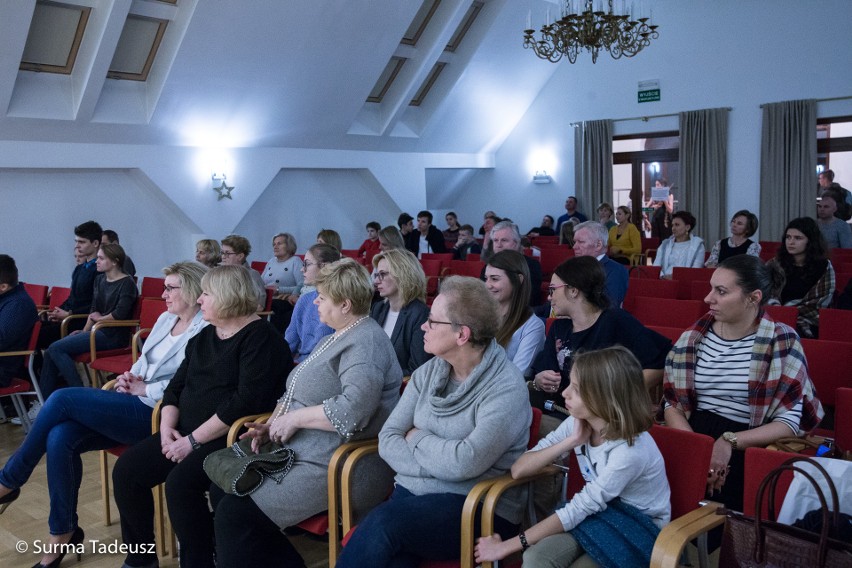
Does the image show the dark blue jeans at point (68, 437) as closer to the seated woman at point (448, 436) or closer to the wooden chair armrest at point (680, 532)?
the seated woman at point (448, 436)

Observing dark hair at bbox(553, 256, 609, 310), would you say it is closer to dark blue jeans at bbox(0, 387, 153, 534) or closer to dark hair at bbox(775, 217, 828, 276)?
dark blue jeans at bbox(0, 387, 153, 534)

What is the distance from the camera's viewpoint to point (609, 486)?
2139 millimetres

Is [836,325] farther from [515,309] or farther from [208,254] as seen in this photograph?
[208,254]

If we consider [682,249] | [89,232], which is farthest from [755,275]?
[89,232]

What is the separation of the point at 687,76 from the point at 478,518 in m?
11.5

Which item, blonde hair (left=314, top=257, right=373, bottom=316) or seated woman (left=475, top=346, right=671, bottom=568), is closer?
seated woman (left=475, top=346, right=671, bottom=568)

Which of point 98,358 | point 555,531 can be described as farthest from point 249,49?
point 555,531

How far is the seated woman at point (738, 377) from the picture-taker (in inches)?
104

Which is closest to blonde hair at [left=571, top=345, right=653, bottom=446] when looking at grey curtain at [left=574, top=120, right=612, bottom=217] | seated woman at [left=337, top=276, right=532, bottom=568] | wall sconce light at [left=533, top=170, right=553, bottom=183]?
seated woman at [left=337, top=276, right=532, bottom=568]

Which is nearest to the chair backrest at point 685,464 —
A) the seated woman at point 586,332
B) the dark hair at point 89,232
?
the seated woman at point 586,332

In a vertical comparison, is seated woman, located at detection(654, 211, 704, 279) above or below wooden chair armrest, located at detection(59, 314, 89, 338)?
above

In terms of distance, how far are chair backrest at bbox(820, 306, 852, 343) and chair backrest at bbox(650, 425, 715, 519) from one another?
230cm

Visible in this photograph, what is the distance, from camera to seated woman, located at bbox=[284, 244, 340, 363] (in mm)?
4336

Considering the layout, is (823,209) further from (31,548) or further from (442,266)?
(31,548)
